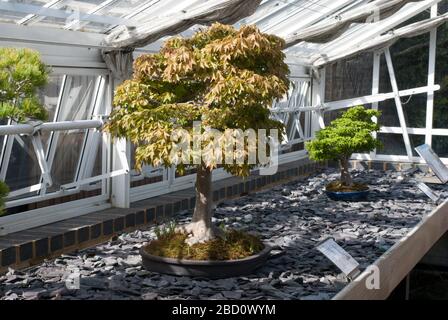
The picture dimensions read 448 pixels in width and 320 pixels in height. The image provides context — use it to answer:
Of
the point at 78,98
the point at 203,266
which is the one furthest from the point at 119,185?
the point at 203,266

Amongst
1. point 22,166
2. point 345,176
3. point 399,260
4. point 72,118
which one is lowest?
point 399,260

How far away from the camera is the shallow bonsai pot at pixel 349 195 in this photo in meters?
7.70

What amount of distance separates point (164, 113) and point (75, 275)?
3.94 feet

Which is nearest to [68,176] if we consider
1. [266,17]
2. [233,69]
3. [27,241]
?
[27,241]

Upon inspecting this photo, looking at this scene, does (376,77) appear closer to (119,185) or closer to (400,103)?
(400,103)

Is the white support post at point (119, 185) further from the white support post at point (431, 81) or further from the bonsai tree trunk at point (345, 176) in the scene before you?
the white support post at point (431, 81)

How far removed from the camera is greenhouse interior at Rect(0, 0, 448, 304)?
165 inches

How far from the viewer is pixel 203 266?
4.39 metres

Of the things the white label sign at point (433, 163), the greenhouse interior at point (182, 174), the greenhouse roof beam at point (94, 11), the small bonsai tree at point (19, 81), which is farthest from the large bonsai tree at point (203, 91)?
the white label sign at point (433, 163)

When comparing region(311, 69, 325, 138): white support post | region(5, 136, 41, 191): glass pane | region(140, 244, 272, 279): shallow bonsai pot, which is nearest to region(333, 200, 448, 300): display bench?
Result: region(140, 244, 272, 279): shallow bonsai pot

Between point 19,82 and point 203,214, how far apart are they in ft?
5.20

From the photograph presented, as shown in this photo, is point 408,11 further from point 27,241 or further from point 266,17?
point 27,241

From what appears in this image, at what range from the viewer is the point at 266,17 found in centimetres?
796

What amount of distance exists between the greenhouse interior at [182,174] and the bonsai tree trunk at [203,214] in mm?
10
